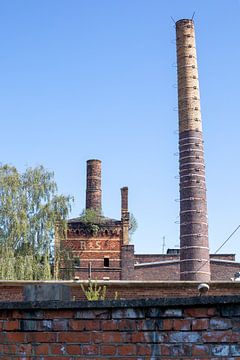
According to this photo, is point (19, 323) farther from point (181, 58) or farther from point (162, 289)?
point (181, 58)

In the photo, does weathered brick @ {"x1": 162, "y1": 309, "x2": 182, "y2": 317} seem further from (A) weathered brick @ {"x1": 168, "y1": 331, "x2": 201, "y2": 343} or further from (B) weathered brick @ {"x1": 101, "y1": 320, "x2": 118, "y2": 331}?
(B) weathered brick @ {"x1": 101, "y1": 320, "x2": 118, "y2": 331}

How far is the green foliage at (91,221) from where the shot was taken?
34906mm

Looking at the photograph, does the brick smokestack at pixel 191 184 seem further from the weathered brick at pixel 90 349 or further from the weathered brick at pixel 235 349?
the weathered brick at pixel 235 349

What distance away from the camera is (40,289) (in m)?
4.17

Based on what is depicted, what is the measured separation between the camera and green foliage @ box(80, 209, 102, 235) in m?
34.9

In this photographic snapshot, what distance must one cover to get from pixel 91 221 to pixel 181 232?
7.37 m

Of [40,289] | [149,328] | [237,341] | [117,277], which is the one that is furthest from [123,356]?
[117,277]

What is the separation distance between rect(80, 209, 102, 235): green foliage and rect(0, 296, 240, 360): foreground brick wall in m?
31.3

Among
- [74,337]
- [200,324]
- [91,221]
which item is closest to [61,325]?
[74,337]

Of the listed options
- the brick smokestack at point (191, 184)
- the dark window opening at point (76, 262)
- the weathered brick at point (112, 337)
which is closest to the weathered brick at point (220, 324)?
the weathered brick at point (112, 337)

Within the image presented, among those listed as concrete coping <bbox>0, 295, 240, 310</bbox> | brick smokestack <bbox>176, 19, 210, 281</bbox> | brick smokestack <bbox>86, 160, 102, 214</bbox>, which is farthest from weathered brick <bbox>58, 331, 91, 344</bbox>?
brick smokestack <bbox>86, 160, 102, 214</bbox>

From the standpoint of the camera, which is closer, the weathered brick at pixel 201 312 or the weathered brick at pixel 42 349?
the weathered brick at pixel 201 312

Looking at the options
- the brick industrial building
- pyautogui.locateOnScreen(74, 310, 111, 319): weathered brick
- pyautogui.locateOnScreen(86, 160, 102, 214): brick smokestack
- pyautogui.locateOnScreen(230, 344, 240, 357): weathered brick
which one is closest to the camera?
pyautogui.locateOnScreen(230, 344, 240, 357): weathered brick

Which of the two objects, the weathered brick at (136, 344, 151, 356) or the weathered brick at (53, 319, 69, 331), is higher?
the weathered brick at (53, 319, 69, 331)
